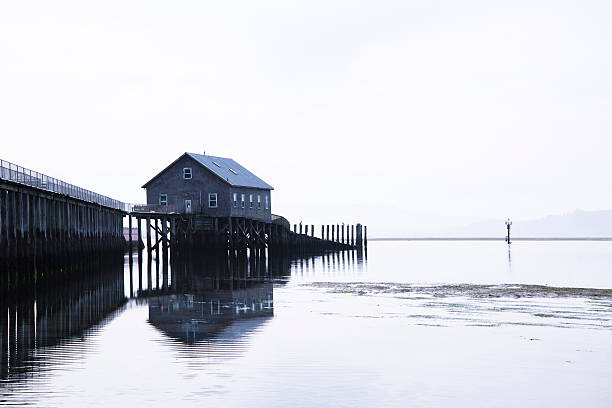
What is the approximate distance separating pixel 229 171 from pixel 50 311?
171 ft

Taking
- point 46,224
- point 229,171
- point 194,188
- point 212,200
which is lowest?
point 46,224

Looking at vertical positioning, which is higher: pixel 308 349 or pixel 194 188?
pixel 194 188

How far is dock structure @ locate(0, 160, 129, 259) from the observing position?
1325 inches

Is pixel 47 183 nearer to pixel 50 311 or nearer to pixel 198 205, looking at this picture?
pixel 50 311

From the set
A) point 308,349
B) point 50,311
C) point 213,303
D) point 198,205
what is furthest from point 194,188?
point 308,349

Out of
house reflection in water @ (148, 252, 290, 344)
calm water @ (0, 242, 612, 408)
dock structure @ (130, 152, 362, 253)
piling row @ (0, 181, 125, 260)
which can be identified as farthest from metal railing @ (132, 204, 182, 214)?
calm water @ (0, 242, 612, 408)

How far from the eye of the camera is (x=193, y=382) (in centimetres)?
1566

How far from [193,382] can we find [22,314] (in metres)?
11.6

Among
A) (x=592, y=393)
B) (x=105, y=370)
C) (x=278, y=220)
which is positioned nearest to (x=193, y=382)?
(x=105, y=370)

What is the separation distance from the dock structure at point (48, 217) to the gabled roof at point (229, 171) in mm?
12488

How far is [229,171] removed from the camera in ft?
257

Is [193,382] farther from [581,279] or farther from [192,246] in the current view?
[192,246]

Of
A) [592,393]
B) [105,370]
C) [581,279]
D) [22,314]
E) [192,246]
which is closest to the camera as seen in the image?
[592,393]

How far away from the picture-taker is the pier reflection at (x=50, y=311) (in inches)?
714
